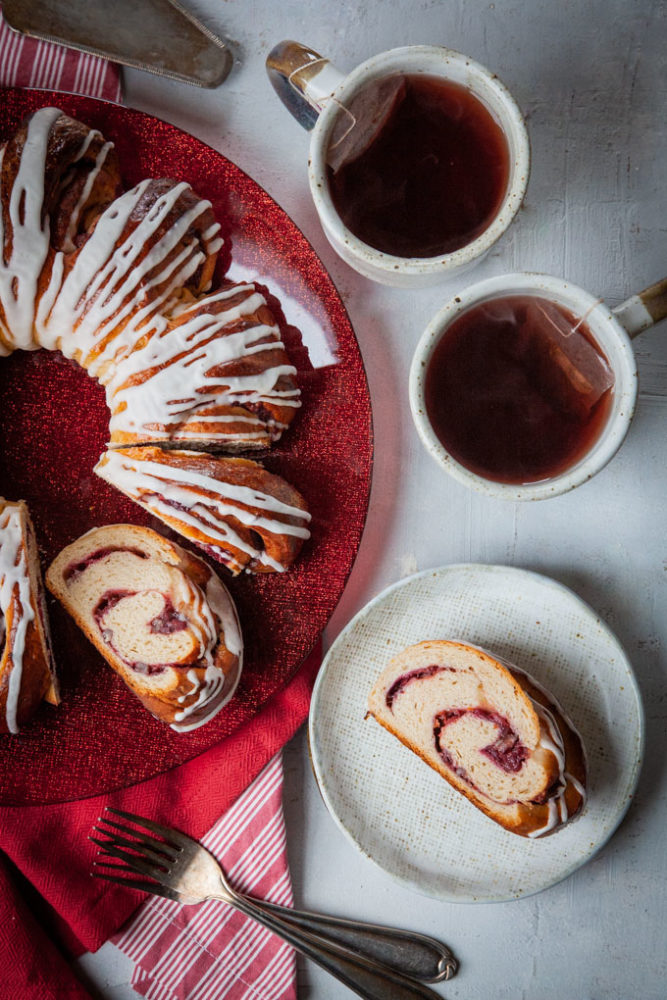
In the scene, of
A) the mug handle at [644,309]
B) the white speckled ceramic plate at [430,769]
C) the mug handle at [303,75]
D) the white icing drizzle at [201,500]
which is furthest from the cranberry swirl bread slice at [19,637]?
the mug handle at [644,309]

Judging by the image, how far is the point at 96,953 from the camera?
1.46 metres

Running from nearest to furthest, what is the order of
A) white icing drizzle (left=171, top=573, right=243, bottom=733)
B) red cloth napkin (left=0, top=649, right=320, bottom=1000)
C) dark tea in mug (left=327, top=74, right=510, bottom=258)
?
dark tea in mug (left=327, top=74, right=510, bottom=258)
white icing drizzle (left=171, top=573, right=243, bottom=733)
red cloth napkin (left=0, top=649, right=320, bottom=1000)

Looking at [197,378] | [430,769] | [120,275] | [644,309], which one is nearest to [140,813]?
[430,769]

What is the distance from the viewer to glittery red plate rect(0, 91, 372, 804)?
4.39 feet

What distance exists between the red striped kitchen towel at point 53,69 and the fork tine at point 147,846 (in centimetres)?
126

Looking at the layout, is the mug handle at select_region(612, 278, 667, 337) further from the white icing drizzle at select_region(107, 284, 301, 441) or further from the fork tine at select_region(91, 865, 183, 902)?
A: the fork tine at select_region(91, 865, 183, 902)

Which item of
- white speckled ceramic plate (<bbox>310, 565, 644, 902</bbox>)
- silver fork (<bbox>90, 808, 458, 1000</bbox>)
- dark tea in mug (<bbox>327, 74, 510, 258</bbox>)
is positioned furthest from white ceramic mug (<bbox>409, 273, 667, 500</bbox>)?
silver fork (<bbox>90, 808, 458, 1000</bbox>)

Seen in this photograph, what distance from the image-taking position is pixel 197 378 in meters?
1.29

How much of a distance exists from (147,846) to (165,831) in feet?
0.12

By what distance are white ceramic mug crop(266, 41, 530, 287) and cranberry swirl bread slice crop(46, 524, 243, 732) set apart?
56 cm

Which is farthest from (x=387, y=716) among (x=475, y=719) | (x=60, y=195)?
(x=60, y=195)

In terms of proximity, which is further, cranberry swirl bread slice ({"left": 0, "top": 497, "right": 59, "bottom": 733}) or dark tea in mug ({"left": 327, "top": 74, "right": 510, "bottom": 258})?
cranberry swirl bread slice ({"left": 0, "top": 497, "right": 59, "bottom": 733})

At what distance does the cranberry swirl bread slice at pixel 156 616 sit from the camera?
1288 millimetres

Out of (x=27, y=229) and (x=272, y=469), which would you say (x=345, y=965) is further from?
(x=27, y=229)
